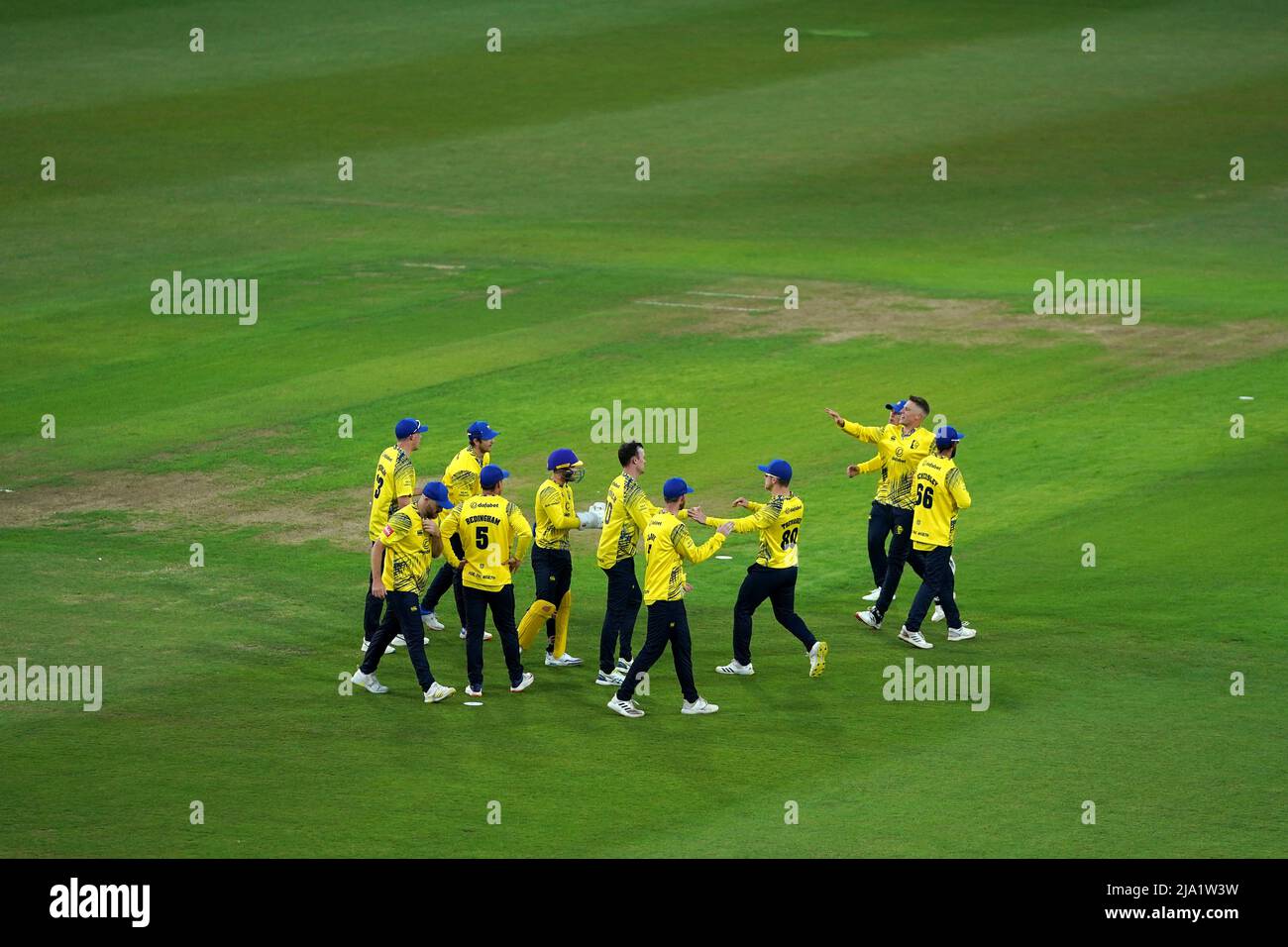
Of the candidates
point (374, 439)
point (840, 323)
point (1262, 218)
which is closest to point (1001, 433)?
point (840, 323)

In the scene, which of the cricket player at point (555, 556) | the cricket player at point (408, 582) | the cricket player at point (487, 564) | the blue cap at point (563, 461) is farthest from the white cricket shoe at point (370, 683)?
the blue cap at point (563, 461)

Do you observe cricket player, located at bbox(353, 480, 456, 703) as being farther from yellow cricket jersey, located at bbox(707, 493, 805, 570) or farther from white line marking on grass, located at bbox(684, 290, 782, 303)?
white line marking on grass, located at bbox(684, 290, 782, 303)

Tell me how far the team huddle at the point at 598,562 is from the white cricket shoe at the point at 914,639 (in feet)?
0.06

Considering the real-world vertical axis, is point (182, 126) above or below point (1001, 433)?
above

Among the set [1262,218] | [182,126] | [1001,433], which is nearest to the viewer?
[1001,433]

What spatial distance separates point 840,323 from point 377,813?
1927cm

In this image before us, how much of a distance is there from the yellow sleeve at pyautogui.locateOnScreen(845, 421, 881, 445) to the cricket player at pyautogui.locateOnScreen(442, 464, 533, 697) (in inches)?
181

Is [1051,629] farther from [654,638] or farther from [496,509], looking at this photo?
[496,509]

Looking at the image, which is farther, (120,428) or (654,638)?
(120,428)

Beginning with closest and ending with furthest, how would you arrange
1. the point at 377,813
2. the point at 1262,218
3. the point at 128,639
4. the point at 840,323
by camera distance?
1. the point at 377,813
2. the point at 128,639
3. the point at 840,323
4. the point at 1262,218

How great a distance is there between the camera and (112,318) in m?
32.9


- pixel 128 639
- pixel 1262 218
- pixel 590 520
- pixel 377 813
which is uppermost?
pixel 1262 218

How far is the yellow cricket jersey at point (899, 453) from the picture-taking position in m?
20.0

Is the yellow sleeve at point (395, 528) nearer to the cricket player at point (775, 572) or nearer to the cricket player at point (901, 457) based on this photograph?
the cricket player at point (775, 572)
